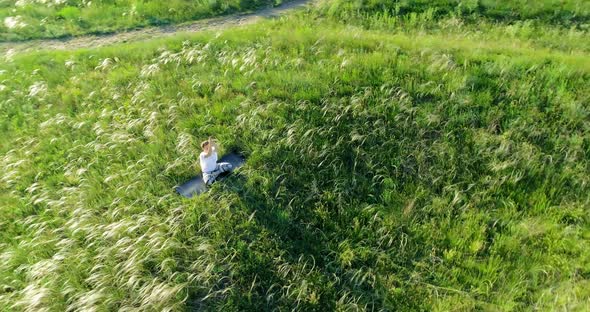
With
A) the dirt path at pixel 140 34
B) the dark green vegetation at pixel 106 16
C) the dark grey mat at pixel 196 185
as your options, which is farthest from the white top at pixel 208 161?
the dark green vegetation at pixel 106 16

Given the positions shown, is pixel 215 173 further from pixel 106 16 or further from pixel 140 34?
pixel 106 16

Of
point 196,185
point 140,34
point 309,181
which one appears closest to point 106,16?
point 140,34

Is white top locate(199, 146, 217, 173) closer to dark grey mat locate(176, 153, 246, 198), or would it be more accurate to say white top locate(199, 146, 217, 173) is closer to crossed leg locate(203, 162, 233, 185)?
crossed leg locate(203, 162, 233, 185)

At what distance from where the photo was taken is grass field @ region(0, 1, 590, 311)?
6910 mm

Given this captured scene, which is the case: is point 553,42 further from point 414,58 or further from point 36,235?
point 36,235

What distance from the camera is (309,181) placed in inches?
335

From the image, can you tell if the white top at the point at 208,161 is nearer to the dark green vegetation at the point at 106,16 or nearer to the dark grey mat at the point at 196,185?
the dark grey mat at the point at 196,185

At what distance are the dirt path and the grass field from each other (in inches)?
122

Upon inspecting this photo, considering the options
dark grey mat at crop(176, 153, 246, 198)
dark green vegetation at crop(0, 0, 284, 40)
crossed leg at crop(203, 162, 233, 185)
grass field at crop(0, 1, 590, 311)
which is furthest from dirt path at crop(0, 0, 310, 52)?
crossed leg at crop(203, 162, 233, 185)

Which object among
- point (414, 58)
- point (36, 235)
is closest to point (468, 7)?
point (414, 58)

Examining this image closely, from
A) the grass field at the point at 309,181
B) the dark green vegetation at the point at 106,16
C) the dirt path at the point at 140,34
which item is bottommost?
the grass field at the point at 309,181

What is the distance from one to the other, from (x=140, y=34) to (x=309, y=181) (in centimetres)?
1012

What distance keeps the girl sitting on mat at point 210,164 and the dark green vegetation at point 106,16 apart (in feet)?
32.0

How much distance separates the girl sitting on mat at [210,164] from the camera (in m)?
8.11
